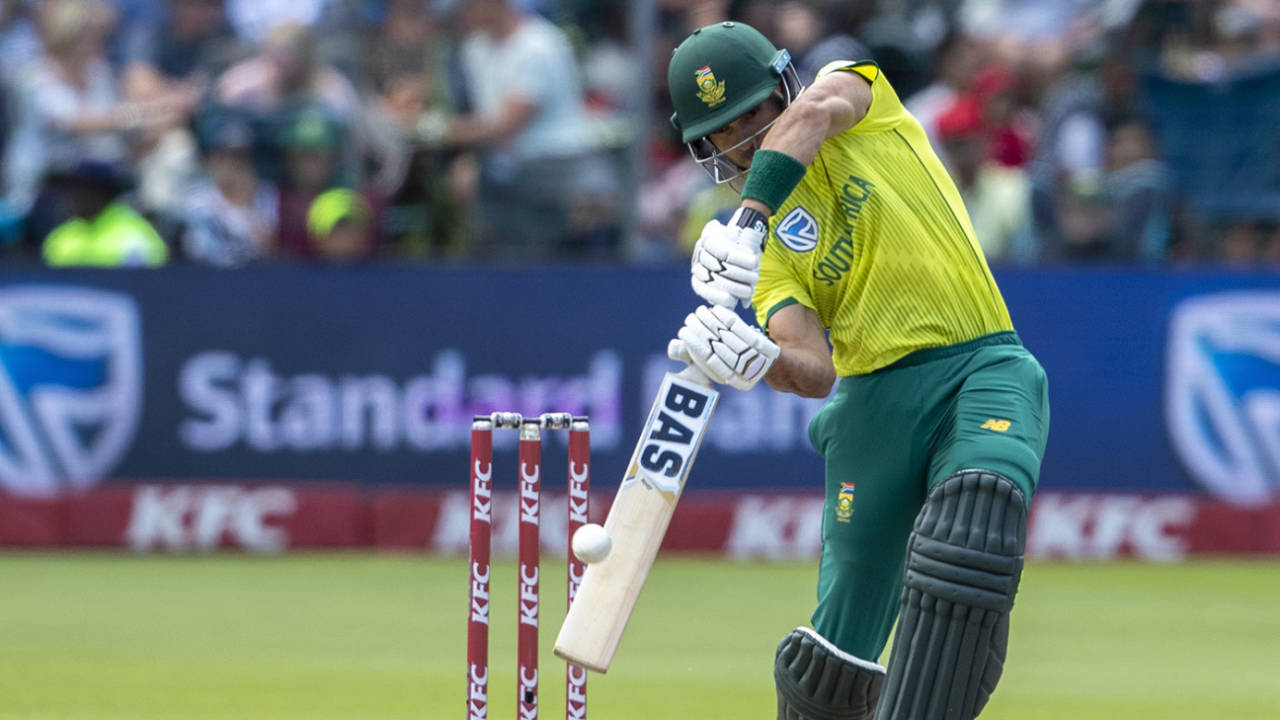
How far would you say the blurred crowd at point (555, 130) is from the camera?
10.0 meters

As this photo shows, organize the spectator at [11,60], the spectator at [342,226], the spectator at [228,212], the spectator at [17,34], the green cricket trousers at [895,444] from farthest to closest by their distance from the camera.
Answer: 1. the spectator at [17,34]
2. the spectator at [11,60]
3. the spectator at [228,212]
4. the spectator at [342,226]
5. the green cricket trousers at [895,444]

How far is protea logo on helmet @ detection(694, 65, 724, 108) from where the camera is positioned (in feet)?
13.6

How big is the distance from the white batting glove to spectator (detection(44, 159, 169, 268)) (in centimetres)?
700

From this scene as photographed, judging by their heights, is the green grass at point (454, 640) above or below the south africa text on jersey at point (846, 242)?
below

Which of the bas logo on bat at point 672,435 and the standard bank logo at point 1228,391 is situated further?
the standard bank logo at point 1228,391

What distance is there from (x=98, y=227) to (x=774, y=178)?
24.0ft

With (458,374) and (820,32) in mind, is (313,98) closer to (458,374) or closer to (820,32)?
(458,374)

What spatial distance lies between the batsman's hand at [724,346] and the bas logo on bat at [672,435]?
8cm

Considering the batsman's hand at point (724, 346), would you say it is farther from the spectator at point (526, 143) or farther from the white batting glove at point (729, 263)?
the spectator at point (526, 143)

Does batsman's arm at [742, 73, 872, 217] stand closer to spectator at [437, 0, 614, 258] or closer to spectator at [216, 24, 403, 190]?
spectator at [437, 0, 614, 258]

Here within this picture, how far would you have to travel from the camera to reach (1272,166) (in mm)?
9922

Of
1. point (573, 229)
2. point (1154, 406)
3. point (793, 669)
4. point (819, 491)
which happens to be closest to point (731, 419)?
point (819, 491)

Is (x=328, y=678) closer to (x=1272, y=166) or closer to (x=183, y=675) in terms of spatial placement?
(x=183, y=675)

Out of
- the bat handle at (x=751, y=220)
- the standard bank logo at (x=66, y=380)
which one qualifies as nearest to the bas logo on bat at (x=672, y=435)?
the bat handle at (x=751, y=220)
